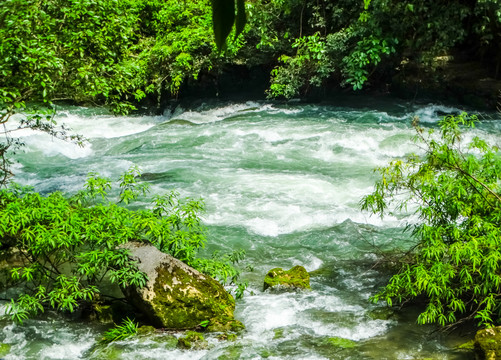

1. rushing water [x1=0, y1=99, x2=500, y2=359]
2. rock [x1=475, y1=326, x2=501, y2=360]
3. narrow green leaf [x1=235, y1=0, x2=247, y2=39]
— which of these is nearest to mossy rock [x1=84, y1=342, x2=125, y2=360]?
rushing water [x1=0, y1=99, x2=500, y2=359]

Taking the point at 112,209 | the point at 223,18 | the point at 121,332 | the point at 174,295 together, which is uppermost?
the point at 223,18

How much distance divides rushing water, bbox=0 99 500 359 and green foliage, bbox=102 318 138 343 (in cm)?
9

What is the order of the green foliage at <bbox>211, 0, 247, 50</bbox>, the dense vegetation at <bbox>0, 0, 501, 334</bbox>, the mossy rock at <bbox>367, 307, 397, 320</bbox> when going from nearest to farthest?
the green foliage at <bbox>211, 0, 247, 50</bbox>, the dense vegetation at <bbox>0, 0, 501, 334</bbox>, the mossy rock at <bbox>367, 307, 397, 320</bbox>

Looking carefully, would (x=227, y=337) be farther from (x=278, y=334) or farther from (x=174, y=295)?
(x=174, y=295)

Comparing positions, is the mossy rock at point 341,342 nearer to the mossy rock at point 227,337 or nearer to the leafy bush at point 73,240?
the mossy rock at point 227,337

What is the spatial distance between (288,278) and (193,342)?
59.3 inches

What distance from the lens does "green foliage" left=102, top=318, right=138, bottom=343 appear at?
446 cm

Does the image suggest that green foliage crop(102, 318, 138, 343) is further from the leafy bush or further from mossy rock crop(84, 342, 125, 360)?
the leafy bush

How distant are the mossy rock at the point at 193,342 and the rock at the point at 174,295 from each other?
0.74 feet

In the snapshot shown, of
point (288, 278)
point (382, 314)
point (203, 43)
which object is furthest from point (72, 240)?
point (203, 43)

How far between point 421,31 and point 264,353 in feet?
33.2

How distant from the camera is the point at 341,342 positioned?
4465mm

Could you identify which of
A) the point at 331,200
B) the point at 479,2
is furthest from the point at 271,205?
the point at 479,2

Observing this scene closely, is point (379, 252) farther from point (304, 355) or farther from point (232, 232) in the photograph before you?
point (304, 355)
